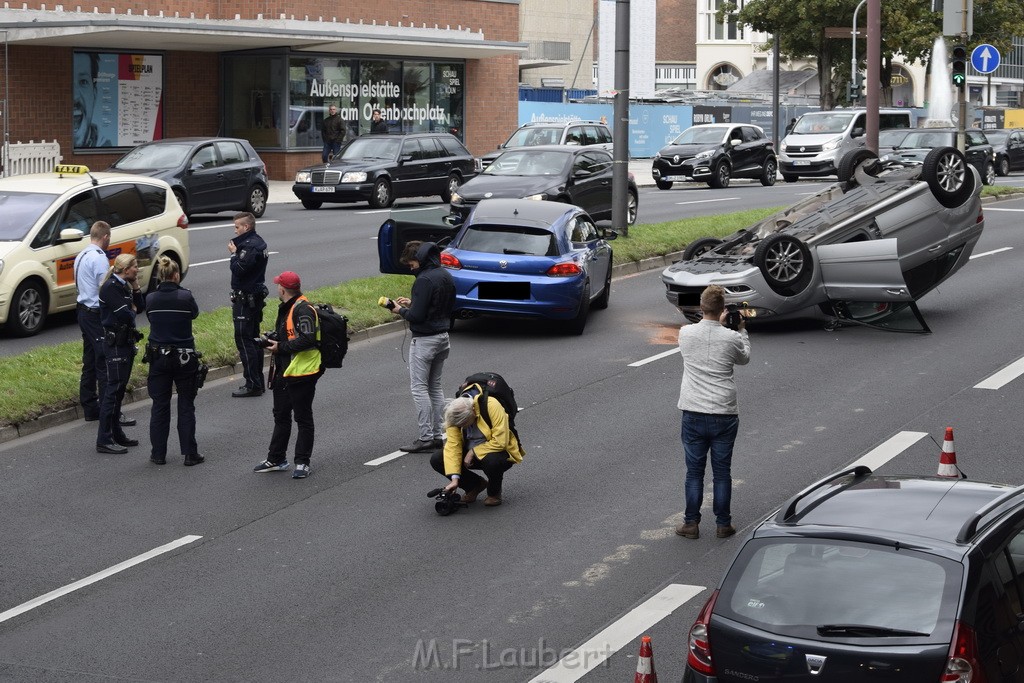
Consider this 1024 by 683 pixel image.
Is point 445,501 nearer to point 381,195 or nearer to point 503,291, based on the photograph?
point 503,291

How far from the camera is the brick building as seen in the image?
34469 millimetres

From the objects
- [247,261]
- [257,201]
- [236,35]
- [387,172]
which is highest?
[236,35]

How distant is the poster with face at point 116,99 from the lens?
35625 mm

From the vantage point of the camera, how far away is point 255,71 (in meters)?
39.2

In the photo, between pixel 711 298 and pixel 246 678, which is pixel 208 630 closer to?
pixel 246 678

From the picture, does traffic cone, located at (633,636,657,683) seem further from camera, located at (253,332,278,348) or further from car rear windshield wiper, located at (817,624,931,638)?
camera, located at (253,332,278,348)

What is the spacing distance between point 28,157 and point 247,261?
21145mm

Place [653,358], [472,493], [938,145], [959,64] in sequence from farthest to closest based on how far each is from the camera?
[938,145] → [959,64] → [653,358] → [472,493]

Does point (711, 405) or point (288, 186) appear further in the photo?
point (288, 186)

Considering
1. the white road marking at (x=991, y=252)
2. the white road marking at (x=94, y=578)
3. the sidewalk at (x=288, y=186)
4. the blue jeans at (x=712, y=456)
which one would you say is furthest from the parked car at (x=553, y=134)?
the white road marking at (x=94, y=578)

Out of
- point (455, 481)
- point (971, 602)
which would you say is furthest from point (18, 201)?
point (971, 602)

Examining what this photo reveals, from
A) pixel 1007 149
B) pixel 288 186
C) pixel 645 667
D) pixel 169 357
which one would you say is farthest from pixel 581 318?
pixel 1007 149

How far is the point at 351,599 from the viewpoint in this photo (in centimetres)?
812

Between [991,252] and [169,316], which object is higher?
[991,252]
